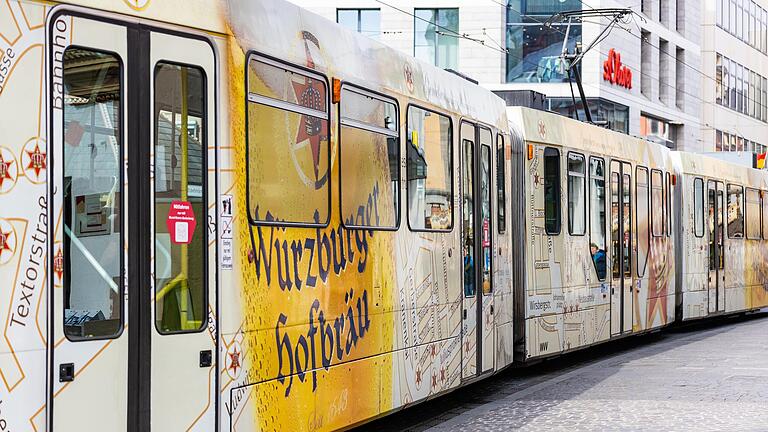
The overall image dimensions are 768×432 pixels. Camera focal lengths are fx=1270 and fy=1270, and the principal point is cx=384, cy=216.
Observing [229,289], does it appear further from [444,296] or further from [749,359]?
[749,359]

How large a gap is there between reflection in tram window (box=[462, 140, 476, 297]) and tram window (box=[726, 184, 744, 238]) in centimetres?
1443

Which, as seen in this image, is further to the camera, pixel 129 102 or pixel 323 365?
pixel 323 365

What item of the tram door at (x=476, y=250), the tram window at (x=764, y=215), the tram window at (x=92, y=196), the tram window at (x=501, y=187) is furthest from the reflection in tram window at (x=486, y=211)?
the tram window at (x=764, y=215)

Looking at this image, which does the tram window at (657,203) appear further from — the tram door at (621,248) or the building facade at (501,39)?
→ the building facade at (501,39)

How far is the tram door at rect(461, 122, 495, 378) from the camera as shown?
12008 millimetres

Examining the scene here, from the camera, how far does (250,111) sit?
7.62m

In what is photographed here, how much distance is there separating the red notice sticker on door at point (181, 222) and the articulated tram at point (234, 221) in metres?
0.02

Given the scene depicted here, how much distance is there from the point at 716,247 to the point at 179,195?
63.0 feet

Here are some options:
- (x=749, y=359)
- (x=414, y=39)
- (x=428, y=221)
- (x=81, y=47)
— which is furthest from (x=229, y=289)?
(x=414, y=39)

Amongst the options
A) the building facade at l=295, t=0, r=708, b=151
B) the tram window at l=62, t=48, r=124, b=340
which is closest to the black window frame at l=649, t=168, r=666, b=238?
the tram window at l=62, t=48, r=124, b=340

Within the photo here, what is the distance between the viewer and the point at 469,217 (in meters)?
12.2

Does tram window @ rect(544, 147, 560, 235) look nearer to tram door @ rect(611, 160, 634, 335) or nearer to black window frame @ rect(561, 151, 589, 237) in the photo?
black window frame @ rect(561, 151, 589, 237)

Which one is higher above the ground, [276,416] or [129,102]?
[129,102]

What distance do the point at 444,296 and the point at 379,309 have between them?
1656 mm
